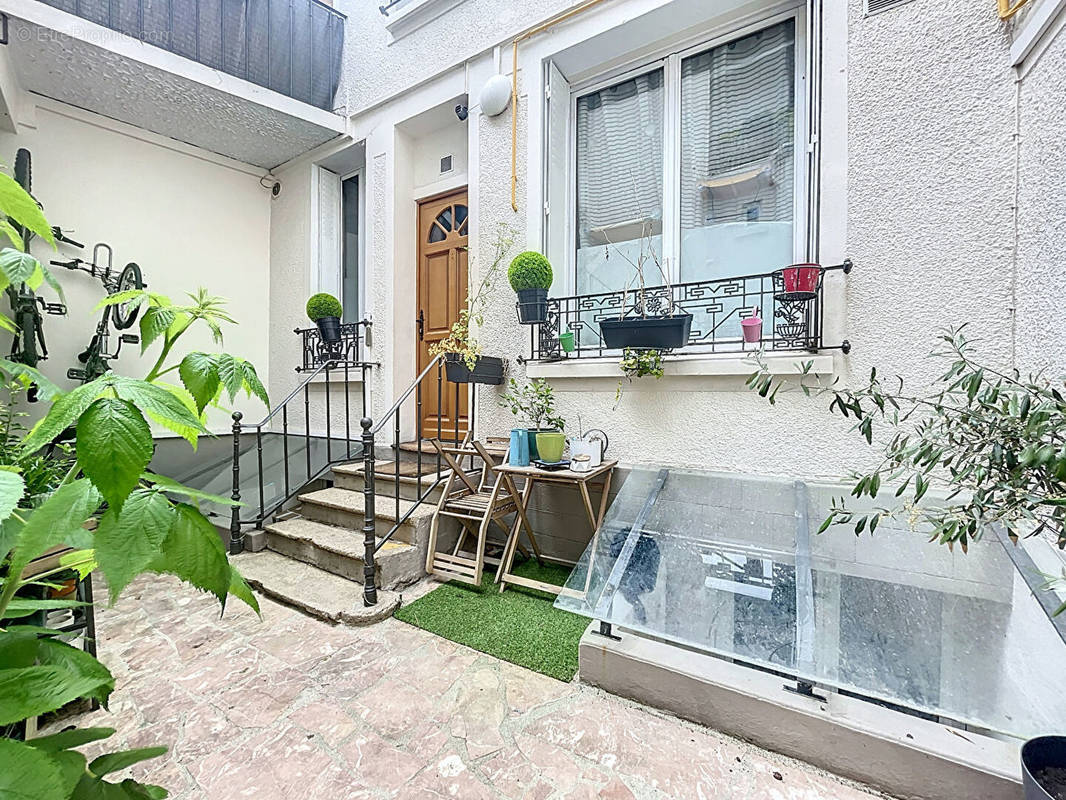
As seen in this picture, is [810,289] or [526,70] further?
[526,70]

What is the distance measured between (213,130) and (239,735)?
4.80 meters

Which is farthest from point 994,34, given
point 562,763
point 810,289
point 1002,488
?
point 562,763

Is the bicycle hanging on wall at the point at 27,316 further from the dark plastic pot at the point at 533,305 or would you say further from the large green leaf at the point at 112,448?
the large green leaf at the point at 112,448

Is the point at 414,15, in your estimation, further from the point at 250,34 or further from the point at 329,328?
the point at 329,328

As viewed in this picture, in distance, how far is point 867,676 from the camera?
4.92 ft

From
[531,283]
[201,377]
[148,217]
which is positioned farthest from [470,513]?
[148,217]

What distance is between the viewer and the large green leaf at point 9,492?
0.42 m

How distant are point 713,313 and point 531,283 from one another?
44.6 inches

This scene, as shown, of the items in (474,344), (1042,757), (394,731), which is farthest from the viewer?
(474,344)

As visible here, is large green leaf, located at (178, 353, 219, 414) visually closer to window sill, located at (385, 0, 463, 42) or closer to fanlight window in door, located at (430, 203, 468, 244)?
fanlight window in door, located at (430, 203, 468, 244)

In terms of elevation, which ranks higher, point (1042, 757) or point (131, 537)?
point (131, 537)

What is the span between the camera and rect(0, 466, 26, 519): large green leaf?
16.3 inches

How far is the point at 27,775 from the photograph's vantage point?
411mm

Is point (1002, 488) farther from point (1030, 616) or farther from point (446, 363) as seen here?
point (446, 363)
